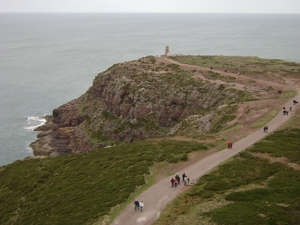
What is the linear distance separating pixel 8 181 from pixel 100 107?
41632mm

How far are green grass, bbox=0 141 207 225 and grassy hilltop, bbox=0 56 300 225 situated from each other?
0.45 feet

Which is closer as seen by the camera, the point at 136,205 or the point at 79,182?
the point at 136,205

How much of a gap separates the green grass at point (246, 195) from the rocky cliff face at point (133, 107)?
88.7ft

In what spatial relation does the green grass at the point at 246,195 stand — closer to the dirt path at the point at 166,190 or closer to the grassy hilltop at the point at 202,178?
the grassy hilltop at the point at 202,178

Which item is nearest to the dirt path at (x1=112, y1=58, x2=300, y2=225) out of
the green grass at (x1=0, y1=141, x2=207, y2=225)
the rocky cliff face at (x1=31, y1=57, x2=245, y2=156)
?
the green grass at (x1=0, y1=141, x2=207, y2=225)

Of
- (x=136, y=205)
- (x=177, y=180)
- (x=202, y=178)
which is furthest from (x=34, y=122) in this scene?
(x=136, y=205)

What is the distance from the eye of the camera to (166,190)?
31.7 meters

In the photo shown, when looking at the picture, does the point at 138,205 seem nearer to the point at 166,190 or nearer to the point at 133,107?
the point at 166,190

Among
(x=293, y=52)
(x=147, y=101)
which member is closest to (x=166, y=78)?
(x=147, y=101)

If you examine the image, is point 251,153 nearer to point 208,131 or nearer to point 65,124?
point 208,131

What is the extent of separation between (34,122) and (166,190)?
79.7m

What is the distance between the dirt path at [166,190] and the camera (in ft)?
88.6

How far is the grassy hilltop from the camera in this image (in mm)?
27266

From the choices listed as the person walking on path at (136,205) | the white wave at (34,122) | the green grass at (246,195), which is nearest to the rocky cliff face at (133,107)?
the white wave at (34,122)
